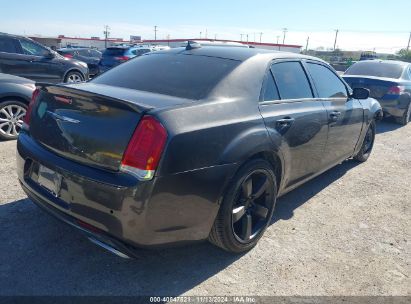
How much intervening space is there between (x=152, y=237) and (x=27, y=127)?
1.50m

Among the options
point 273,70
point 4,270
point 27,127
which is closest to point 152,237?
point 4,270

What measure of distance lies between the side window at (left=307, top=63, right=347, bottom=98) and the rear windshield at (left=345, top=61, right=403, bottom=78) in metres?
5.18

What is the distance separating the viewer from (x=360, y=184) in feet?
15.8

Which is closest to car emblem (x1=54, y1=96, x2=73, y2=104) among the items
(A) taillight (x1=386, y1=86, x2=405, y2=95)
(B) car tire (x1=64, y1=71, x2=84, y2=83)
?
(B) car tire (x1=64, y1=71, x2=84, y2=83)

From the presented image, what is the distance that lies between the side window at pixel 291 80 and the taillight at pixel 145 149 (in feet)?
5.09

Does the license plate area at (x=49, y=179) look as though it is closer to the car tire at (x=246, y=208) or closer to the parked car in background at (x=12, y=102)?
the car tire at (x=246, y=208)

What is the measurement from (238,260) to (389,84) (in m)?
7.23

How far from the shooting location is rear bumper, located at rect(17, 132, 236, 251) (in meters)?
2.16

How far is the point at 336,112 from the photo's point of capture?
4074 mm

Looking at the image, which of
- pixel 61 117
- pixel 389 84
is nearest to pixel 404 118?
pixel 389 84

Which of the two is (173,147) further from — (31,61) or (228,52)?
(31,61)

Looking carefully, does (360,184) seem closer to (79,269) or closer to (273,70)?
(273,70)

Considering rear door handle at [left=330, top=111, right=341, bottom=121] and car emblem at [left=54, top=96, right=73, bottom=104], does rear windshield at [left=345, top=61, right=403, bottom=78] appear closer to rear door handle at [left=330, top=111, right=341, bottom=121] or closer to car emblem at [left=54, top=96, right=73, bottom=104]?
rear door handle at [left=330, top=111, right=341, bottom=121]

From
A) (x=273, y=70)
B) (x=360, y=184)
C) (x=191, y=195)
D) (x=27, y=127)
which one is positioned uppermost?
(x=273, y=70)
